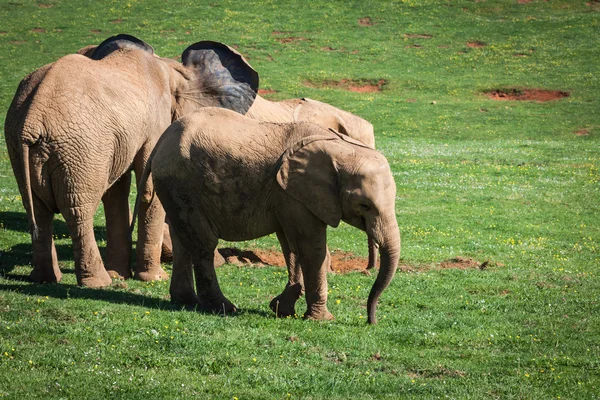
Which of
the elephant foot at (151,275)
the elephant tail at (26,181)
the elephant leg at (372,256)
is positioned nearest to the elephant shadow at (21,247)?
the elephant foot at (151,275)

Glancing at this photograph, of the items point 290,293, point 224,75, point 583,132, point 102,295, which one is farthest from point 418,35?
point 102,295

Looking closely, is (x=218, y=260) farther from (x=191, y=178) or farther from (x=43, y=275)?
(x=191, y=178)

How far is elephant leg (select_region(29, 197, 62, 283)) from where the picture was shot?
1301 centimetres

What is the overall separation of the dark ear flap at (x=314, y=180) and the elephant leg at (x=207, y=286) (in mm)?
1590

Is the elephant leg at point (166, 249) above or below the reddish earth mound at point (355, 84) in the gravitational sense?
above

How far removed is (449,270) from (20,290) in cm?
811

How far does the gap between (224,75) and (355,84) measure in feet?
108

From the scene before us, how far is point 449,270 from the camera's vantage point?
1602cm

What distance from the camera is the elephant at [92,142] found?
12367 millimetres

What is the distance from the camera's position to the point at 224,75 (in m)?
16.2

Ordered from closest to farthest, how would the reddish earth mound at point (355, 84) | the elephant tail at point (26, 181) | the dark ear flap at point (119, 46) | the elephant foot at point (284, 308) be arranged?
the elephant foot at point (284, 308), the elephant tail at point (26, 181), the dark ear flap at point (119, 46), the reddish earth mound at point (355, 84)

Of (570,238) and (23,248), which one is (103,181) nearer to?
(23,248)

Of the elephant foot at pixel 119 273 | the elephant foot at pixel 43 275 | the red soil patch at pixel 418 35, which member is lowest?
the red soil patch at pixel 418 35

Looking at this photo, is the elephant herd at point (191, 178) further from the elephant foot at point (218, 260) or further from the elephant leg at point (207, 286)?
the elephant foot at point (218, 260)
